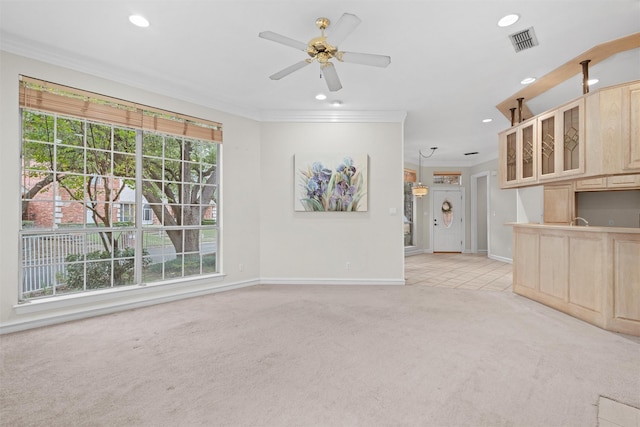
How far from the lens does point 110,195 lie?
3674mm

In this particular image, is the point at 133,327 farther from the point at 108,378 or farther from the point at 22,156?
the point at 22,156

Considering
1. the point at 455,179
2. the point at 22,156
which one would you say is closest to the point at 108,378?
the point at 22,156

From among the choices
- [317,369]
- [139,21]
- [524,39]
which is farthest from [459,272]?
[139,21]

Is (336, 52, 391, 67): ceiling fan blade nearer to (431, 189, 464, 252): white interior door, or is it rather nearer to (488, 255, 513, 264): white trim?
(488, 255, 513, 264): white trim

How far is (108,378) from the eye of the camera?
6.80 ft

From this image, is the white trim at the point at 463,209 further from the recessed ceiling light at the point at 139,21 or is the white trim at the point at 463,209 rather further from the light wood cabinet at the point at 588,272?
the recessed ceiling light at the point at 139,21

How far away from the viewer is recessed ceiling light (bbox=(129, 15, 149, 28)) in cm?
260

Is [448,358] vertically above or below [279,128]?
below

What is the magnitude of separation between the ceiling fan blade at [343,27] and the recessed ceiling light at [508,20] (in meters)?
1.34

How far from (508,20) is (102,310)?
15.9ft

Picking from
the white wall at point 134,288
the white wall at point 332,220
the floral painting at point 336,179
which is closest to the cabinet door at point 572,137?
the white wall at point 332,220

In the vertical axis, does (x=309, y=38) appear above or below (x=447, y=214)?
above

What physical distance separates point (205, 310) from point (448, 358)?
2.61 metres

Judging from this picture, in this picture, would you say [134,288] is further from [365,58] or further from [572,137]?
[572,137]
